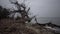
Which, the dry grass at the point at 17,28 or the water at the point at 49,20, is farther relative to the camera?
the water at the point at 49,20

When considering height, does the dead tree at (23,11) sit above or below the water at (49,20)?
above

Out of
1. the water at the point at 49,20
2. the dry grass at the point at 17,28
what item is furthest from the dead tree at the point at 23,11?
the water at the point at 49,20

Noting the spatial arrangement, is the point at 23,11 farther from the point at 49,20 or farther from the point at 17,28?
the point at 49,20

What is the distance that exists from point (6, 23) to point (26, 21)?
0.48 m

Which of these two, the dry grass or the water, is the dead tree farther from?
the water

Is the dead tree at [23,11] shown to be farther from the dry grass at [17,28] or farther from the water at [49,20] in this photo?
the water at [49,20]

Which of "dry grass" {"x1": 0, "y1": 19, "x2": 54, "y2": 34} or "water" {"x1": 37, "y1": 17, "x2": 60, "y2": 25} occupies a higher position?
"water" {"x1": 37, "y1": 17, "x2": 60, "y2": 25}

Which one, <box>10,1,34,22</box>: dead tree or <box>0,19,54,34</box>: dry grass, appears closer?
<box>0,19,54,34</box>: dry grass

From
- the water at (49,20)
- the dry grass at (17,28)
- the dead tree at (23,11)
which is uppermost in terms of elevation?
the dead tree at (23,11)

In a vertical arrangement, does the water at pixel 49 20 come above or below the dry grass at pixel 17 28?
above

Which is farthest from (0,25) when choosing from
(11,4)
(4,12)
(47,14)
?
(47,14)

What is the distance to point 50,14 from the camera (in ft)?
8.41

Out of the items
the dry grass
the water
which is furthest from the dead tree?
the water

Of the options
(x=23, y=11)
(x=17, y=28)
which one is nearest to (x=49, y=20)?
(x=23, y=11)
